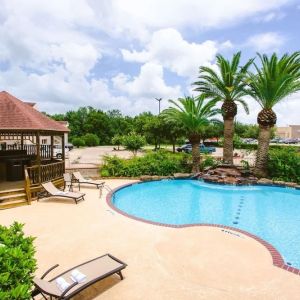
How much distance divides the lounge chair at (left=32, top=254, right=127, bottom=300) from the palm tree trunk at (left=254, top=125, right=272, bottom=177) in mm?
16588

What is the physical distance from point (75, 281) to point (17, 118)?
10.3m

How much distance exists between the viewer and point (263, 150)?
66.1 feet

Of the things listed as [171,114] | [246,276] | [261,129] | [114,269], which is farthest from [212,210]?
[171,114]

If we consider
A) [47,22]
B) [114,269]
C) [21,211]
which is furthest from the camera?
[47,22]

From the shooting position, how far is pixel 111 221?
404 inches

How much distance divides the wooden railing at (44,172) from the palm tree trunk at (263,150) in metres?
14.0

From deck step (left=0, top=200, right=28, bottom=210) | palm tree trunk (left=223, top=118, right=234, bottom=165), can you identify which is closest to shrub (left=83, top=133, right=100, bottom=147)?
palm tree trunk (left=223, top=118, right=234, bottom=165)

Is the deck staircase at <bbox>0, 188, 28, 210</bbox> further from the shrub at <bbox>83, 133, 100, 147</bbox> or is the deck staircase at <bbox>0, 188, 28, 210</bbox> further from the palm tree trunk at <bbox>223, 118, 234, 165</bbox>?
the shrub at <bbox>83, 133, 100, 147</bbox>

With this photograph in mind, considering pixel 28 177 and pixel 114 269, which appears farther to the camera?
pixel 28 177

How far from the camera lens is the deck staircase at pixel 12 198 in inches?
478

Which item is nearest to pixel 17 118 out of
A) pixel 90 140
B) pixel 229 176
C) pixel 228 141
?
pixel 229 176

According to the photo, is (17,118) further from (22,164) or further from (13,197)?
(13,197)

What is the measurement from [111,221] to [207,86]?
1554 centimetres

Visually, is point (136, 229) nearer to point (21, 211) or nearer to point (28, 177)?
point (21, 211)
